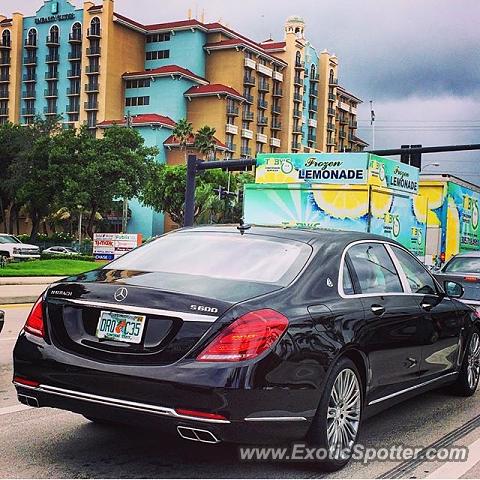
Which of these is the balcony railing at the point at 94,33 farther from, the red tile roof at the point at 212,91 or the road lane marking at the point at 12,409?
the road lane marking at the point at 12,409

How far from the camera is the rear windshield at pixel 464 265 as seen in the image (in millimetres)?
13195

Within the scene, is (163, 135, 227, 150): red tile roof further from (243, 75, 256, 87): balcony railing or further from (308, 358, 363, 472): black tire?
(308, 358, 363, 472): black tire

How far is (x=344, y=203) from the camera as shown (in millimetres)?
14711

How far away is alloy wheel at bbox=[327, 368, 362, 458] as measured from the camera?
4719 mm

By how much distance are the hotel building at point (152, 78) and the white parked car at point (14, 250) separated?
149 ft

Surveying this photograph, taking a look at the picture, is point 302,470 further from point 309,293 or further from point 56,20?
point 56,20

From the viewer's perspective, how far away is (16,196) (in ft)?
211

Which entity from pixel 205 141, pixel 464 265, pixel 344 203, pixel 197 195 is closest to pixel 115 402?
pixel 464 265

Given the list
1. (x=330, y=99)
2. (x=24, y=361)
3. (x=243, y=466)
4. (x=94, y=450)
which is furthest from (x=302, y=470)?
(x=330, y=99)

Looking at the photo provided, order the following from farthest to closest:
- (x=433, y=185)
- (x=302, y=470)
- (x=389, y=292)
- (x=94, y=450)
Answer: (x=433, y=185) → (x=389, y=292) → (x=94, y=450) → (x=302, y=470)

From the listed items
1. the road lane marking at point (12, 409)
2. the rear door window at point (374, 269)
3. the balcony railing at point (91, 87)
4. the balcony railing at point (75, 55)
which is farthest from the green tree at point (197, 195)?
the rear door window at point (374, 269)

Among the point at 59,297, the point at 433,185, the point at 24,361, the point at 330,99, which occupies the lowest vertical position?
the point at 24,361

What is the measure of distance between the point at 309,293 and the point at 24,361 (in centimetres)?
183

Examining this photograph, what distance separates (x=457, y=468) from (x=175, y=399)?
2.02 m
